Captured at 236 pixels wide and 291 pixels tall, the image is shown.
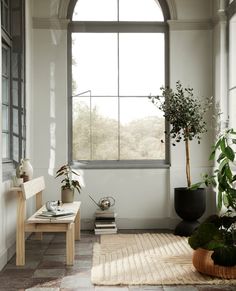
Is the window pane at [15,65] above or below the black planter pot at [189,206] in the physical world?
above

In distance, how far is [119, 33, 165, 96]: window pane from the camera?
6.61m

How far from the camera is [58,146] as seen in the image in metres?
6.45

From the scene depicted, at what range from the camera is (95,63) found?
6609 millimetres

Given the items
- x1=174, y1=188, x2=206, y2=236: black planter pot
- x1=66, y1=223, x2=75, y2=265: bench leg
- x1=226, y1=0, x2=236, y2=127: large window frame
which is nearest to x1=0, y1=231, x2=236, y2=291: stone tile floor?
x1=66, y1=223, x2=75, y2=265: bench leg

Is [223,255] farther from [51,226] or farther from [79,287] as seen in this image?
[51,226]

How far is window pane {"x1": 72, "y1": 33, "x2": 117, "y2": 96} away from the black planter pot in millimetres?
1748

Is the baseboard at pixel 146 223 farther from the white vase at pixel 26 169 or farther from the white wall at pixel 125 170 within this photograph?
the white vase at pixel 26 169

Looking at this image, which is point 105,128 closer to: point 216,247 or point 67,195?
point 67,195

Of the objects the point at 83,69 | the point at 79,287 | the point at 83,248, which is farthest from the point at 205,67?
the point at 79,287

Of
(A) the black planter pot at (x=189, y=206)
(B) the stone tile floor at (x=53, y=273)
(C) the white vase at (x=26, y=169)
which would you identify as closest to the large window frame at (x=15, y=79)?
(C) the white vase at (x=26, y=169)

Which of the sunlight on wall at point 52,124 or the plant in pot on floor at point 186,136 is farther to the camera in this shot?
the sunlight on wall at point 52,124

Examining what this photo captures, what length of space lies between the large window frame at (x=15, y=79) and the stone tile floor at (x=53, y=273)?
1044mm

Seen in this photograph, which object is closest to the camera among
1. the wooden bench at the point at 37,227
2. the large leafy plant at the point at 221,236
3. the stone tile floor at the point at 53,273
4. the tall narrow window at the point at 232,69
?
the stone tile floor at the point at 53,273

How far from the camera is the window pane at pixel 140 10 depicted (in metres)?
6.60
